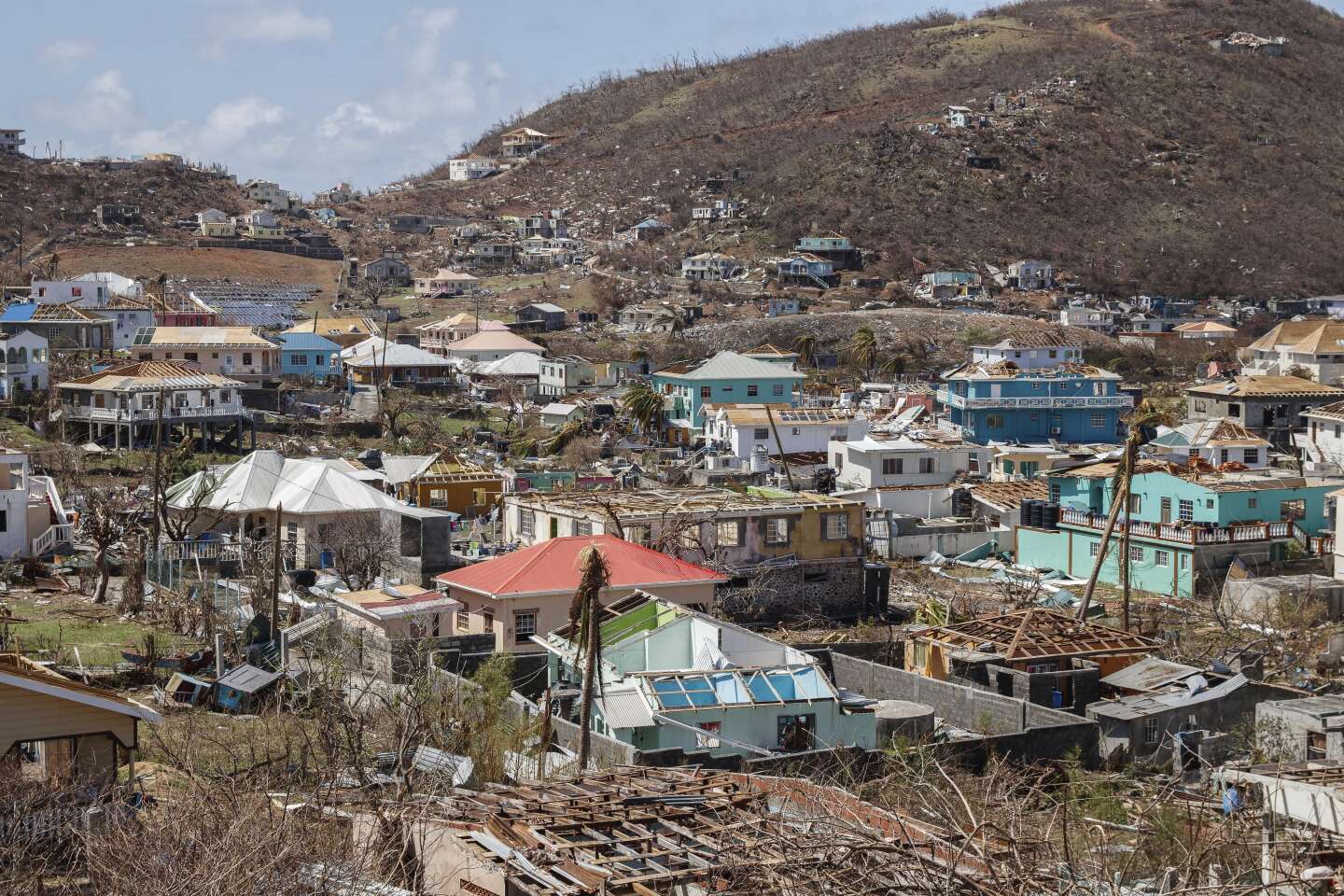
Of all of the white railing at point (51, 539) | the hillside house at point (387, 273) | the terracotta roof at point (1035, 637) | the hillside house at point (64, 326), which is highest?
the hillside house at point (387, 273)

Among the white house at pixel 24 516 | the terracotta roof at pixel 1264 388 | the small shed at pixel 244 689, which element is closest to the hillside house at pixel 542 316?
the terracotta roof at pixel 1264 388

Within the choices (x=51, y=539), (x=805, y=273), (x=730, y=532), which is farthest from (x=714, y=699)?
(x=805, y=273)

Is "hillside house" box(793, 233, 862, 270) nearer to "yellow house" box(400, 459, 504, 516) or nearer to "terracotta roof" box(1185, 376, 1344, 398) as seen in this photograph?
"terracotta roof" box(1185, 376, 1344, 398)

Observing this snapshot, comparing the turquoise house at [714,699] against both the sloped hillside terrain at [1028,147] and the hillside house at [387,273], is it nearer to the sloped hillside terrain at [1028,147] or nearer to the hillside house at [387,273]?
the hillside house at [387,273]

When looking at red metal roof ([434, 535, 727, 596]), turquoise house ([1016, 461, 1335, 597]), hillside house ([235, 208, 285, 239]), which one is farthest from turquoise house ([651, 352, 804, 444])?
hillside house ([235, 208, 285, 239])

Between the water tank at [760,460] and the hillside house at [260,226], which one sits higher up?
the hillside house at [260,226]

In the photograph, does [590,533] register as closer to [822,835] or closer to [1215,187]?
[822,835]
